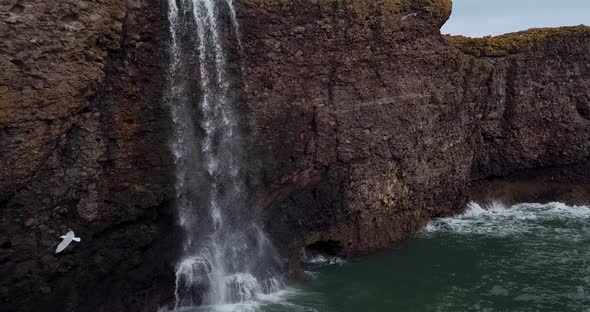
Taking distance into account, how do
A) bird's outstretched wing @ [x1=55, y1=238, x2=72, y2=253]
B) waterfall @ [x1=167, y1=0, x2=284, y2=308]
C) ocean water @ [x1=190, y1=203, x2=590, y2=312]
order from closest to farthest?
1. bird's outstretched wing @ [x1=55, y1=238, x2=72, y2=253]
2. ocean water @ [x1=190, y1=203, x2=590, y2=312]
3. waterfall @ [x1=167, y1=0, x2=284, y2=308]

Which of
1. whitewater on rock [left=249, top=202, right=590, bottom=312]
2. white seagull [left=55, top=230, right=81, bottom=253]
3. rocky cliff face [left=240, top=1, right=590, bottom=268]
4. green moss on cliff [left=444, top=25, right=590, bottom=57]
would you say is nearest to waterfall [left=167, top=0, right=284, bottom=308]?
rocky cliff face [left=240, top=1, right=590, bottom=268]

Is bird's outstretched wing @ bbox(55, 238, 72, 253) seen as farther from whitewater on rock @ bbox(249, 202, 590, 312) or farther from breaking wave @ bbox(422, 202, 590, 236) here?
breaking wave @ bbox(422, 202, 590, 236)

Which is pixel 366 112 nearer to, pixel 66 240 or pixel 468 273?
pixel 468 273

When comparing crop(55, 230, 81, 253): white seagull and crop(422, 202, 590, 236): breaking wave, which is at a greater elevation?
crop(55, 230, 81, 253): white seagull

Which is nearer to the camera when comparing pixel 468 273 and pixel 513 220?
pixel 468 273

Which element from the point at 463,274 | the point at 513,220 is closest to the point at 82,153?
the point at 463,274

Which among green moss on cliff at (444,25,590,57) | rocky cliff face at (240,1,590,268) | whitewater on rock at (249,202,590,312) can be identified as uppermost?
green moss on cliff at (444,25,590,57)
